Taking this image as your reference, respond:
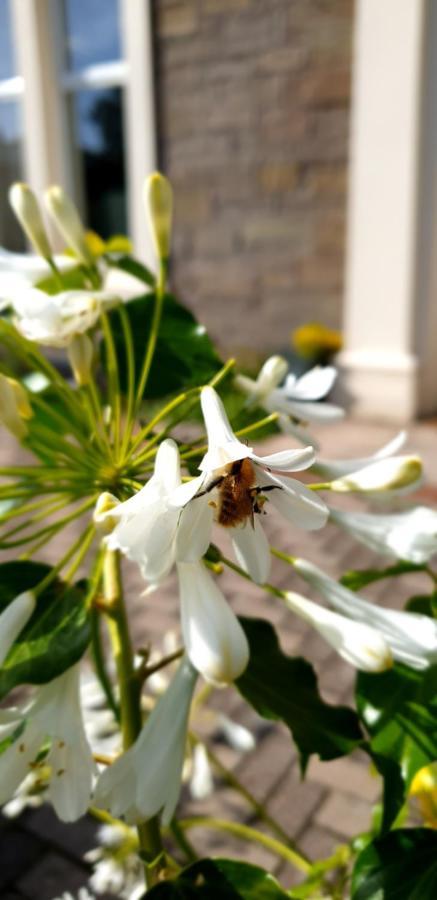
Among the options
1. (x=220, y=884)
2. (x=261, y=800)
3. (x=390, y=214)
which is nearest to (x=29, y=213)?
(x=220, y=884)

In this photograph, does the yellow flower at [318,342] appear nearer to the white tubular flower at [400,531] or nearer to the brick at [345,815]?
the brick at [345,815]

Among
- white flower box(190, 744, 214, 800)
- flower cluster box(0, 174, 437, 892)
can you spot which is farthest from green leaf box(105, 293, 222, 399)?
white flower box(190, 744, 214, 800)

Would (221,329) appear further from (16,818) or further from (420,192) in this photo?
(16,818)

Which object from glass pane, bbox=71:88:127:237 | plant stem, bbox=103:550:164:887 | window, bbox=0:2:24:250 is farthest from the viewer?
window, bbox=0:2:24:250

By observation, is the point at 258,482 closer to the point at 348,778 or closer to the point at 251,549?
the point at 251,549

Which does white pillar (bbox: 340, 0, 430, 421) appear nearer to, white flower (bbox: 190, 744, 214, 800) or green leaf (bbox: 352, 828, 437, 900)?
white flower (bbox: 190, 744, 214, 800)

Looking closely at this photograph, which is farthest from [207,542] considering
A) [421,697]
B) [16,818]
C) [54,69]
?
[54,69]

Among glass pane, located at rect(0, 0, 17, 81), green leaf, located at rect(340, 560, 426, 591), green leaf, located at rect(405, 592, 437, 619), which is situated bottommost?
green leaf, located at rect(405, 592, 437, 619)
